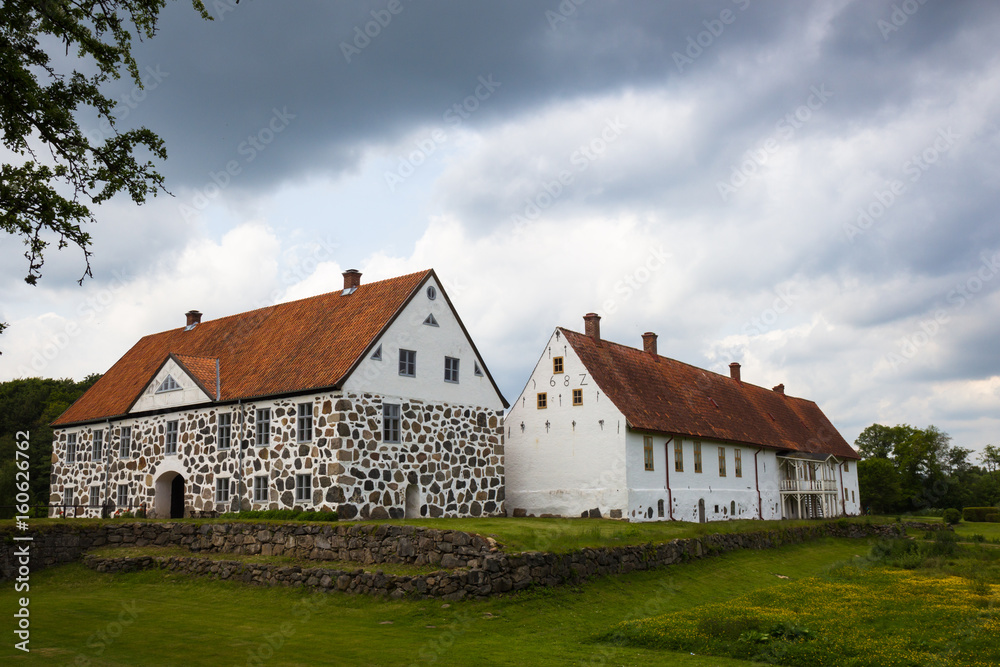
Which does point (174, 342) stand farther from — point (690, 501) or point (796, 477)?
point (796, 477)

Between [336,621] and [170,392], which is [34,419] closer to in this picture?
[170,392]

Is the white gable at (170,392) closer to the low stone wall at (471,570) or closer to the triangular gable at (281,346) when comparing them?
the triangular gable at (281,346)

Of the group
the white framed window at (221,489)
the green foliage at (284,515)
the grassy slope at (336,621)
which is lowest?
the grassy slope at (336,621)

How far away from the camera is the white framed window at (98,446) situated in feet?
106

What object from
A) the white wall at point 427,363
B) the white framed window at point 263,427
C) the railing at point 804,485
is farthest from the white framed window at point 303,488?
the railing at point 804,485

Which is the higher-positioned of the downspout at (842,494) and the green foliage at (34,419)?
the green foliage at (34,419)

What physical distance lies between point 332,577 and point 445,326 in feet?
40.2

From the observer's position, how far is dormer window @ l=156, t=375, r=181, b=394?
29.2m

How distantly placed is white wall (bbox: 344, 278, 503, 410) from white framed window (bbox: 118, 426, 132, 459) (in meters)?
10.5

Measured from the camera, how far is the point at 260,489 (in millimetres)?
25625

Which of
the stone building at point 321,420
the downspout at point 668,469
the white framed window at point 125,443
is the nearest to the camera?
the stone building at point 321,420

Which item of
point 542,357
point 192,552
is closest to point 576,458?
point 542,357

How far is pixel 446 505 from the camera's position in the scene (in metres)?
27.0

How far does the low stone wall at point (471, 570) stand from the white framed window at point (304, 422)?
5206mm
